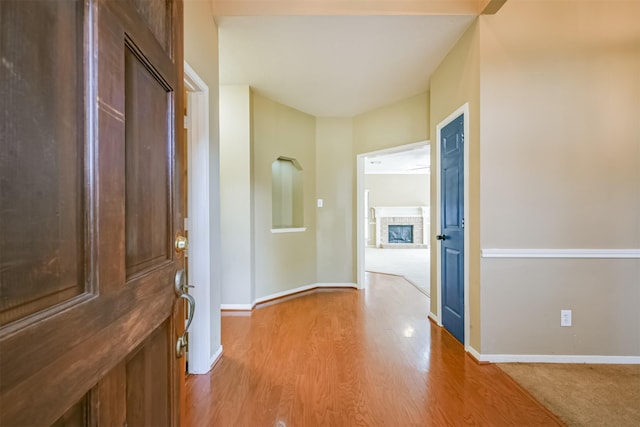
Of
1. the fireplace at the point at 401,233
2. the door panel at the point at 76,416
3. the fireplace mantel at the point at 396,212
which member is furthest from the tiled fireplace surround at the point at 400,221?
the door panel at the point at 76,416

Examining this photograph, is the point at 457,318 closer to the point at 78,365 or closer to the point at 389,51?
the point at 389,51

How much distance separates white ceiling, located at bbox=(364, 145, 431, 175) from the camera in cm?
674

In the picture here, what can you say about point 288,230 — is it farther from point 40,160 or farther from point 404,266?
point 40,160

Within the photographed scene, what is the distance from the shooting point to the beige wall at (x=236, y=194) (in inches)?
131

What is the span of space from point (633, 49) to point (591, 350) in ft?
7.53

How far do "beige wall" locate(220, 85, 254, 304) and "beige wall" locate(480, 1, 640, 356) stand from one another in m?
2.37

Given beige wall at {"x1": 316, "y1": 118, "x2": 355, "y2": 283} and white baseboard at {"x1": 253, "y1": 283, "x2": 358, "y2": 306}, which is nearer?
white baseboard at {"x1": 253, "y1": 283, "x2": 358, "y2": 306}

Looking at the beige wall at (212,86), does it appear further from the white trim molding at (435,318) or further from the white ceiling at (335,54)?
the white trim molding at (435,318)

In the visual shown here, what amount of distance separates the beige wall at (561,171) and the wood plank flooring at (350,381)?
1.60 ft

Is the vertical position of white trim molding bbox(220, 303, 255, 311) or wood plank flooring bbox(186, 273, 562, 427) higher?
white trim molding bbox(220, 303, 255, 311)

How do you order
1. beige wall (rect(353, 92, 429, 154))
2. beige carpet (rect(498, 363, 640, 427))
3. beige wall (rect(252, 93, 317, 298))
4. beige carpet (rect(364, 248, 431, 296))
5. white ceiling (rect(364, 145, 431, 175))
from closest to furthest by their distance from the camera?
1. beige carpet (rect(498, 363, 640, 427))
2. beige wall (rect(353, 92, 429, 154))
3. beige wall (rect(252, 93, 317, 298))
4. beige carpet (rect(364, 248, 431, 296))
5. white ceiling (rect(364, 145, 431, 175))

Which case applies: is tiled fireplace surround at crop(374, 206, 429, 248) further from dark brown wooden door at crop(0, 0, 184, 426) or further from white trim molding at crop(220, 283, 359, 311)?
dark brown wooden door at crop(0, 0, 184, 426)

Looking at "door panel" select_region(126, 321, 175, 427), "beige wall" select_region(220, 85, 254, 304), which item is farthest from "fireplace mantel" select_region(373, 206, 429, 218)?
"door panel" select_region(126, 321, 175, 427)

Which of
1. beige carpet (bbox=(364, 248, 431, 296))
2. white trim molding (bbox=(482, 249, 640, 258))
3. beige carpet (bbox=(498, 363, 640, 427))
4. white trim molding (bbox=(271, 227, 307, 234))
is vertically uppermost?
white trim molding (bbox=(271, 227, 307, 234))
